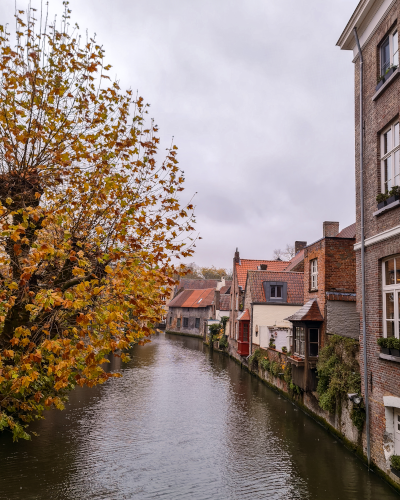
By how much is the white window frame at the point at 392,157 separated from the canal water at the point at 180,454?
682 cm

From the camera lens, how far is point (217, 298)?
46875 mm

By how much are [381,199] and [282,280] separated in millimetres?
18531

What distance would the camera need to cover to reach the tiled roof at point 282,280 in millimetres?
27516

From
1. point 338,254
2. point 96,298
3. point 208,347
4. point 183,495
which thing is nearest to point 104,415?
point 183,495


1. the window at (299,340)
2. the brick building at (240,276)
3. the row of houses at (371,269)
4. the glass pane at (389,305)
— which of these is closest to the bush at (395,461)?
the row of houses at (371,269)

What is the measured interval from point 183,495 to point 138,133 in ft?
24.5

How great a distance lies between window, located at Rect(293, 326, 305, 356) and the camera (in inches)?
630

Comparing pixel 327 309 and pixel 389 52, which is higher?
pixel 389 52

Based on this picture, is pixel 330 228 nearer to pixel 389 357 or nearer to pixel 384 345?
pixel 384 345

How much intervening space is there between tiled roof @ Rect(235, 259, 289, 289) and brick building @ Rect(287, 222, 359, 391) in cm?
1842

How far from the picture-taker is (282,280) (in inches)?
1104

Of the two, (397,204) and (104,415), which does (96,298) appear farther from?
(104,415)

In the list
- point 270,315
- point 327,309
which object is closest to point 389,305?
point 327,309

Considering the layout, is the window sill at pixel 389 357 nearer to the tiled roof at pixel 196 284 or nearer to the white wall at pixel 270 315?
the white wall at pixel 270 315
